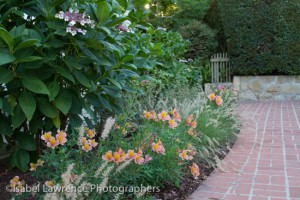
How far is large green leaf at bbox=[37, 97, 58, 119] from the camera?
2.22 meters

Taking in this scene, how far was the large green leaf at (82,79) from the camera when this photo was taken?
223 centimetres

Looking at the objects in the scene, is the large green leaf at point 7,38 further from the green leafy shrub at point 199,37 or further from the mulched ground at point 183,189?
the green leafy shrub at point 199,37

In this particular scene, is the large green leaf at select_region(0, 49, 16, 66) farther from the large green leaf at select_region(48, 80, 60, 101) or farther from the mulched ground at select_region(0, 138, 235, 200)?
the mulched ground at select_region(0, 138, 235, 200)

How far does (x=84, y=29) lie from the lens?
2.14 metres

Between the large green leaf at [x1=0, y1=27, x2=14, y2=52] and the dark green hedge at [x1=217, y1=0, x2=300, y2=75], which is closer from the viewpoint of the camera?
the large green leaf at [x1=0, y1=27, x2=14, y2=52]

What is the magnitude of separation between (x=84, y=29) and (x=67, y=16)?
17 cm

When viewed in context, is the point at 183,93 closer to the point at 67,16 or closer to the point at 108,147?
the point at 108,147

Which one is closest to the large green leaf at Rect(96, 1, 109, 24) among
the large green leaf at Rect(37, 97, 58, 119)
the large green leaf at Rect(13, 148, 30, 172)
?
the large green leaf at Rect(37, 97, 58, 119)

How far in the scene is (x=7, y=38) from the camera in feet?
6.16

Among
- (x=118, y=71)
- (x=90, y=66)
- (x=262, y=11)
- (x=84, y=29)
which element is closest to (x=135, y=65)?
(x=118, y=71)

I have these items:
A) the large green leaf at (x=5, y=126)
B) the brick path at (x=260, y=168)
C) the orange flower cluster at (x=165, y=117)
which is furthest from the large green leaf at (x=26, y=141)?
the brick path at (x=260, y=168)

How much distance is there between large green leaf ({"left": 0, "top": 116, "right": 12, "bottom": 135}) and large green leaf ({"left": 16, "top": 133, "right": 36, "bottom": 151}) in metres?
0.13

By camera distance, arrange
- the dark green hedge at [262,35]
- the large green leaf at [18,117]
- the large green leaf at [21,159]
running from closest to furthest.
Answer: the large green leaf at [18,117], the large green leaf at [21,159], the dark green hedge at [262,35]

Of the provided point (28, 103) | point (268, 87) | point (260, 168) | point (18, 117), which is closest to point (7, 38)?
point (28, 103)
